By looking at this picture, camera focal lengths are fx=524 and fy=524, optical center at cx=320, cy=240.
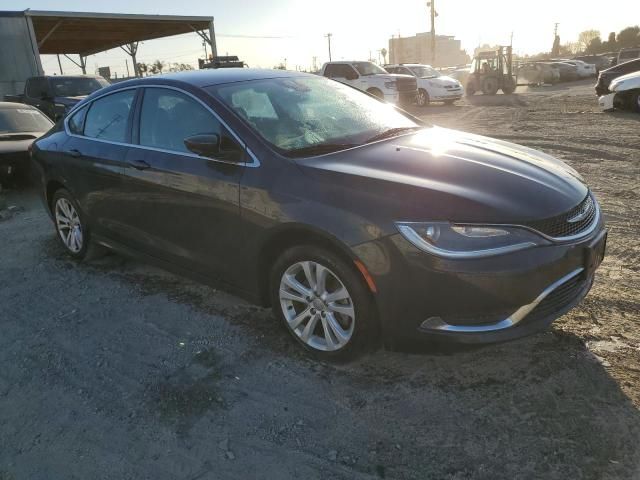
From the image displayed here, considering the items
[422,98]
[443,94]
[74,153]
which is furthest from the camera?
[422,98]

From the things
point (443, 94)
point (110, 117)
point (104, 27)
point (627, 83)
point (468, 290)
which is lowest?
point (443, 94)

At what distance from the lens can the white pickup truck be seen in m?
18.7

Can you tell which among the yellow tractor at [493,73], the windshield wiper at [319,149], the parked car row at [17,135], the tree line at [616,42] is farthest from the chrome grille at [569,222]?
the tree line at [616,42]

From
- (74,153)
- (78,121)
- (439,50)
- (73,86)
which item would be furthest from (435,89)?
(439,50)

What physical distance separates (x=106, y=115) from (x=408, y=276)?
3.16m

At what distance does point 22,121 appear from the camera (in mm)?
9094

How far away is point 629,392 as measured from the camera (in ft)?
8.84

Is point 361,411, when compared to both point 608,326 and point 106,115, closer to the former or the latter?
point 608,326

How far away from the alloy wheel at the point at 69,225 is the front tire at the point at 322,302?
2.67 m

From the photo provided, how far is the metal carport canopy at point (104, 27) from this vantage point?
21266 mm

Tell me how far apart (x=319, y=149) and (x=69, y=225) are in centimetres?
309

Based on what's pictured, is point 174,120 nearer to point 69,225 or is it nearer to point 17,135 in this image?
point 69,225

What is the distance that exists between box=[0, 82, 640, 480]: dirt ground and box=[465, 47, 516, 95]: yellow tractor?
77.2 feet

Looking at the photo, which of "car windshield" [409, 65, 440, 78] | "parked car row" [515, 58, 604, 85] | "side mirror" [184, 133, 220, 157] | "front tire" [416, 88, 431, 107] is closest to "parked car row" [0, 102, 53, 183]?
"side mirror" [184, 133, 220, 157]
